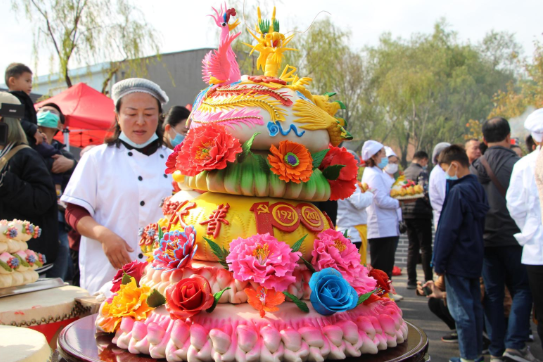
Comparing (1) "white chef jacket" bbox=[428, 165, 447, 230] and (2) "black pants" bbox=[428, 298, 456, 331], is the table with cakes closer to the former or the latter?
(2) "black pants" bbox=[428, 298, 456, 331]

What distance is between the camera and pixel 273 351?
142 centimetres

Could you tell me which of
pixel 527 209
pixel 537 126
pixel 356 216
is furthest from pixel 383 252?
pixel 537 126

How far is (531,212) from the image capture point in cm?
369

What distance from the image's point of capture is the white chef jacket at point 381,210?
6.13 metres

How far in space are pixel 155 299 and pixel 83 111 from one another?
299 inches

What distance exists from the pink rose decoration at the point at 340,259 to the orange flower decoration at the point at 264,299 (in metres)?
0.25

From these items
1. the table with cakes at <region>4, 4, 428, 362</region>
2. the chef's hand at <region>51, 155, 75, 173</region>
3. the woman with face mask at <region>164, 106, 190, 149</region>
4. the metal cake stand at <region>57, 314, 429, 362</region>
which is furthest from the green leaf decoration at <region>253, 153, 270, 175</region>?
the chef's hand at <region>51, 155, 75, 173</region>

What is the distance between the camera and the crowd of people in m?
2.83

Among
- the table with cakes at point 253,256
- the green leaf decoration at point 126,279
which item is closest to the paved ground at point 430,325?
the table with cakes at point 253,256

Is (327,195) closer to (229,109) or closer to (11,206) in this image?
(229,109)

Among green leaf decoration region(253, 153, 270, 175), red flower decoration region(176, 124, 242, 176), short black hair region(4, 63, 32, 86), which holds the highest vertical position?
short black hair region(4, 63, 32, 86)

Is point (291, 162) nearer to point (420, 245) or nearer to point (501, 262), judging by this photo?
point (501, 262)

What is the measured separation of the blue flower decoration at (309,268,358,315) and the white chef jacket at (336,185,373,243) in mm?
3996

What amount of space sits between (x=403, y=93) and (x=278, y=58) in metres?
26.6
